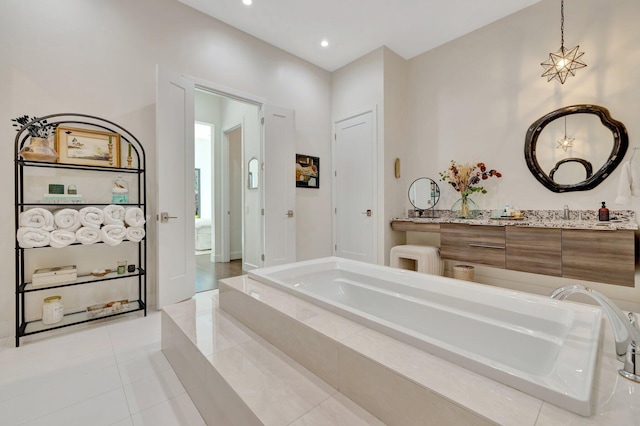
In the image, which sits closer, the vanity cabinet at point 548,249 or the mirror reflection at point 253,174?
the vanity cabinet at point 548,249

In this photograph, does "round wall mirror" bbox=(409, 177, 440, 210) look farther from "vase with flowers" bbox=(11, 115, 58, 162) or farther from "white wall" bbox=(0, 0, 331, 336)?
"vase with flowers" bbox=(11, 115, 58, 162)

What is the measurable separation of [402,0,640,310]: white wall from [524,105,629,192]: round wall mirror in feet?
0.24

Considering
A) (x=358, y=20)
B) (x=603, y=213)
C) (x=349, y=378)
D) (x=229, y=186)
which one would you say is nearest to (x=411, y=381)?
(x=349, y=378)

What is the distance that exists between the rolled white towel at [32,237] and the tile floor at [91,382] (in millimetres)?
739

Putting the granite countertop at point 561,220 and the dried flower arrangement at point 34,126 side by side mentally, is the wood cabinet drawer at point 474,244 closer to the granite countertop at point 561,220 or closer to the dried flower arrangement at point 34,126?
the granite countertop at point 561,220

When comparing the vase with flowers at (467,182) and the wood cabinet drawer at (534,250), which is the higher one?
the vase with flowers at (467,182)

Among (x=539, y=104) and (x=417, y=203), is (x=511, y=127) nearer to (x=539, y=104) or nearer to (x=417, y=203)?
(x=539, y=104)

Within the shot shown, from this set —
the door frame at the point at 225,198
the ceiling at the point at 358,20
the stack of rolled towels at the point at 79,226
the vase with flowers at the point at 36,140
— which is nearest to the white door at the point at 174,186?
the stack of rolled towels at the point at 79,226

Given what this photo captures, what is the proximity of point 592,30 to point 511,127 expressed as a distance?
39.4 inches

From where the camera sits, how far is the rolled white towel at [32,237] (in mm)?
1975

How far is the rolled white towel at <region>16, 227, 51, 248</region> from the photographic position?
197 centimetres

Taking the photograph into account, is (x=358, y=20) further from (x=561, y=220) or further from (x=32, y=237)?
(x=32, y=237)

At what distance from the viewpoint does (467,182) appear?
338 cm

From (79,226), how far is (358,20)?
11.5ft
